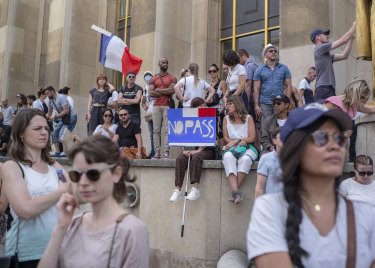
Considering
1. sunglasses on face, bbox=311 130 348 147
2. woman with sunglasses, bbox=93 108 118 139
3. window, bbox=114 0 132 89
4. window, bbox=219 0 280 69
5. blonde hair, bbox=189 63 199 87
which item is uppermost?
window, bbox=114 0 132 89

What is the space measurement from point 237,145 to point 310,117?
4.49 metres

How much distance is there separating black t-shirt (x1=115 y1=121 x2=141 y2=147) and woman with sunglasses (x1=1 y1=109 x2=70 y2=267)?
5334 mm

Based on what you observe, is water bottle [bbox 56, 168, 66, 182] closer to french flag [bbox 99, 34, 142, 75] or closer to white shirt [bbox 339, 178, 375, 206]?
white shirt [bbox 339, 178, 375, 206]

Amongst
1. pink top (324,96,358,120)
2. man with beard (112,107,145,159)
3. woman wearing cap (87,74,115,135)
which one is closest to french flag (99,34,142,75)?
woman wearing cap (87,74,115,135)

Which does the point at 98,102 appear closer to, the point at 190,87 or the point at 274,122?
the point at 190,87

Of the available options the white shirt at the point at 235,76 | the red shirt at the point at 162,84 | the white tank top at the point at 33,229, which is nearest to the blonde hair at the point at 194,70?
the red shirt at the point at 162,84

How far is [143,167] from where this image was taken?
24.8 feet

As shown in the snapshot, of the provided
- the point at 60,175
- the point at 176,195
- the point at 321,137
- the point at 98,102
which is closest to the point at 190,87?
the point at 176,195

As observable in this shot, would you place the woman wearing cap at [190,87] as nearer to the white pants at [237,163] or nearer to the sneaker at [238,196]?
the white pants at [237,163]

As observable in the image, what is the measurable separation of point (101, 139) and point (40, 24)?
20200 mm

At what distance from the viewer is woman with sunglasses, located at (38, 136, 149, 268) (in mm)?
2215

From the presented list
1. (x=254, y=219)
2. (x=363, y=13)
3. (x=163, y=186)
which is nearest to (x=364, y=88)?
(x=363, y=13)

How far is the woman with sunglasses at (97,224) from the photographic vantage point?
2215mm

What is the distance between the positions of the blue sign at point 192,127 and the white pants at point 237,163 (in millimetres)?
490
